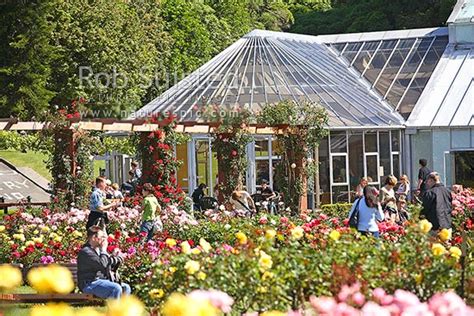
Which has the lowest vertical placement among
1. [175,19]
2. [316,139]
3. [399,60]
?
[316,139]

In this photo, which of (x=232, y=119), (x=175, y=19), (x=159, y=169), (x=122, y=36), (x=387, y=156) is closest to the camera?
(x=159, y=169)

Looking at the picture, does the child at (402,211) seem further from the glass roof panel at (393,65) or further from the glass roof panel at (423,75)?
the glass roof panel at (393,65)

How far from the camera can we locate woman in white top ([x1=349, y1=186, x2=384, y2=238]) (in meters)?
13.8

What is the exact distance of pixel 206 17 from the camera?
52.8 m

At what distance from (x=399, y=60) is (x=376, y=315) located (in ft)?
97.8

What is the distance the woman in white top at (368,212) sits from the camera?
1377 cm

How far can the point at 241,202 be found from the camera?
19.8m

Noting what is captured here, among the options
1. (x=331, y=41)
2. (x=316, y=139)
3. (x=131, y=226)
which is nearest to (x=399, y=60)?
(x=331, y=41)

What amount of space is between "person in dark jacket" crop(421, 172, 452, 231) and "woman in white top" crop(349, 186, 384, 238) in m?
0.61

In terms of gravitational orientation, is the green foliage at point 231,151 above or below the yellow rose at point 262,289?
above

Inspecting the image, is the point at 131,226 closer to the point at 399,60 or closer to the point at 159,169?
the point at 159,169

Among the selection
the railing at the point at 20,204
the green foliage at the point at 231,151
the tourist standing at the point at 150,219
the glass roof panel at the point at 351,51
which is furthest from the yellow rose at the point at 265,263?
the glass roof panel at the point at 351,51

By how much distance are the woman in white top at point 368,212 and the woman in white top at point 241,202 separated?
18.3ft

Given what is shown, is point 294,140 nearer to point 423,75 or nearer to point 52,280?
point 423,75
